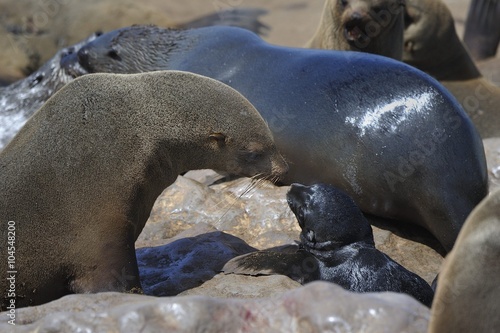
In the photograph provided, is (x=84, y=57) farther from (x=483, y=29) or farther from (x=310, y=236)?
(x=483, y=29)

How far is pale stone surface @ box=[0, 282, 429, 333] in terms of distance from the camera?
10.1 feet

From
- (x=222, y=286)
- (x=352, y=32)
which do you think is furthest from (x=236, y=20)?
(x=222, y=286)

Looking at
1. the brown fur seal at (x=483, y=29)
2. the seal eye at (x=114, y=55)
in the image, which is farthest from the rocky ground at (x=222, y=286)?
the brown fur seal at (x=483, y=29)

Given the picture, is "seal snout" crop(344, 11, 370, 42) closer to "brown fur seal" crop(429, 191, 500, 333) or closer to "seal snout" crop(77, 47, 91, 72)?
"seal snout" crop(77, 47, 91, 72)

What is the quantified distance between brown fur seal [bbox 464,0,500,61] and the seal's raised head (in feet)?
33.6

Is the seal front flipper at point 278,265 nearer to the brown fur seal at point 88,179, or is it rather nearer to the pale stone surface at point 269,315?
the brown fur seal at point 88,179

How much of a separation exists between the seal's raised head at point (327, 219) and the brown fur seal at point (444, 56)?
5.66 m

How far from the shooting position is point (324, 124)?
20.9 feet

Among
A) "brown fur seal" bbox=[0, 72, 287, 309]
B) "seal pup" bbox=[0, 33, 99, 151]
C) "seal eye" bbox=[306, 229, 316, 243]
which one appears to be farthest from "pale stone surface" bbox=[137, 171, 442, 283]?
"seal pup" bbox=[0, 33, 99, 151]

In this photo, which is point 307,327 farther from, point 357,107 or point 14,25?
point 14,25

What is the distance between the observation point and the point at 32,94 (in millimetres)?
8930

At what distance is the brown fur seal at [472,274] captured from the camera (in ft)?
10.0

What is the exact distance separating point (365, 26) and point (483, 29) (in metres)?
6.57

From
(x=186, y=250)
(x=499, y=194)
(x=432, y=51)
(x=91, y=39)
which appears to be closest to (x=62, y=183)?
(x=186, y=250)
